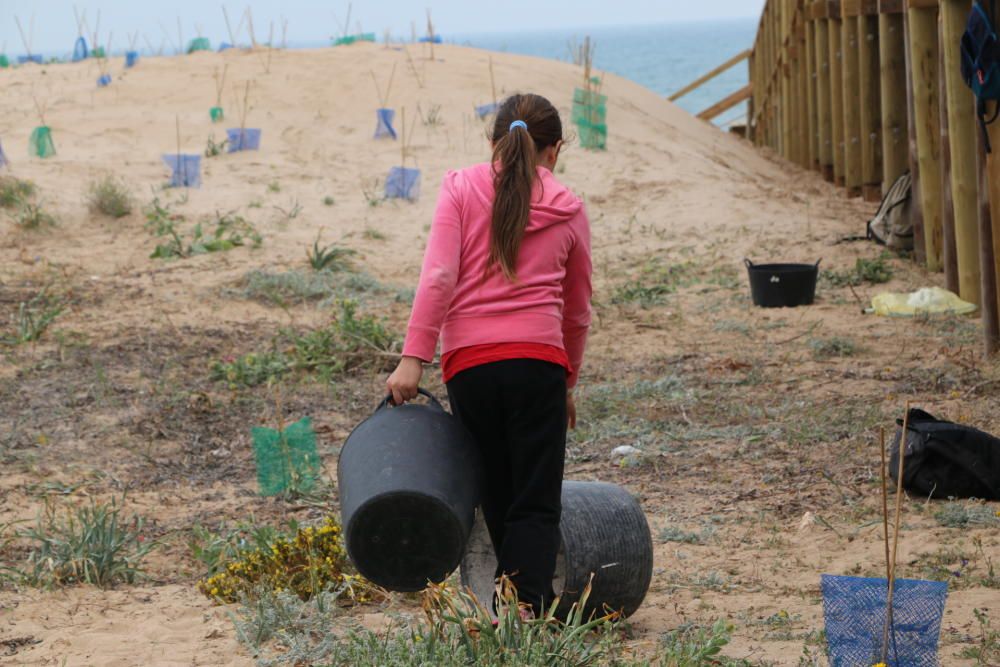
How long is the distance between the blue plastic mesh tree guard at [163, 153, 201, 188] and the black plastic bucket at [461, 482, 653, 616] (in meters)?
8.97

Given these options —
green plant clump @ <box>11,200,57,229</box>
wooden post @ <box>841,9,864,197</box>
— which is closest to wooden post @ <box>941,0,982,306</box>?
wooden post @ <box>841,9,864,197</box>

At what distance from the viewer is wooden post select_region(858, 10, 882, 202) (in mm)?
11078

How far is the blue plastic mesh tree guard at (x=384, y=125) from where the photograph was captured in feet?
43.5

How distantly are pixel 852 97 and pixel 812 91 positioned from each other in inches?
120

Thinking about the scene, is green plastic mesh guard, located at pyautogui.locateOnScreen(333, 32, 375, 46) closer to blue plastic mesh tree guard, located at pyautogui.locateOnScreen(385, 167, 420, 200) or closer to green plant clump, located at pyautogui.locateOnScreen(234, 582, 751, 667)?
blue plastic mesh tree guard, located at pyautogui.locateOnScreen(385, 167, 420, 200)

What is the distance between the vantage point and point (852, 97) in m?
11.6

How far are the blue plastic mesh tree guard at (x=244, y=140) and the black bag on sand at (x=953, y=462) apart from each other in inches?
377

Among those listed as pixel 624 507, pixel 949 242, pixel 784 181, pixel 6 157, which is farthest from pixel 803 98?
pixel 624 507

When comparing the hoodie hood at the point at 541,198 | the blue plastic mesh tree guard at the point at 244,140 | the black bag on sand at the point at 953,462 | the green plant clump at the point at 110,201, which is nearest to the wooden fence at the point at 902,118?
the black bag on sand at the point at 953,462

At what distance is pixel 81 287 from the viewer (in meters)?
9.21

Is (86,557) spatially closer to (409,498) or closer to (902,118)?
(409,498)

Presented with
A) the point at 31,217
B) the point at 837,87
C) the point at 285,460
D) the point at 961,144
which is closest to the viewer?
the point at 285,460

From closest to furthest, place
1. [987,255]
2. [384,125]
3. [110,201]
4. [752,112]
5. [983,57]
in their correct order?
[983,57]
[987,255]
[110,201]
[384,125]
[752,112]

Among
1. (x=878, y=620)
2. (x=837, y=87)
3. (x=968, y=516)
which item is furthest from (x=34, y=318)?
(x=837, y=87)
